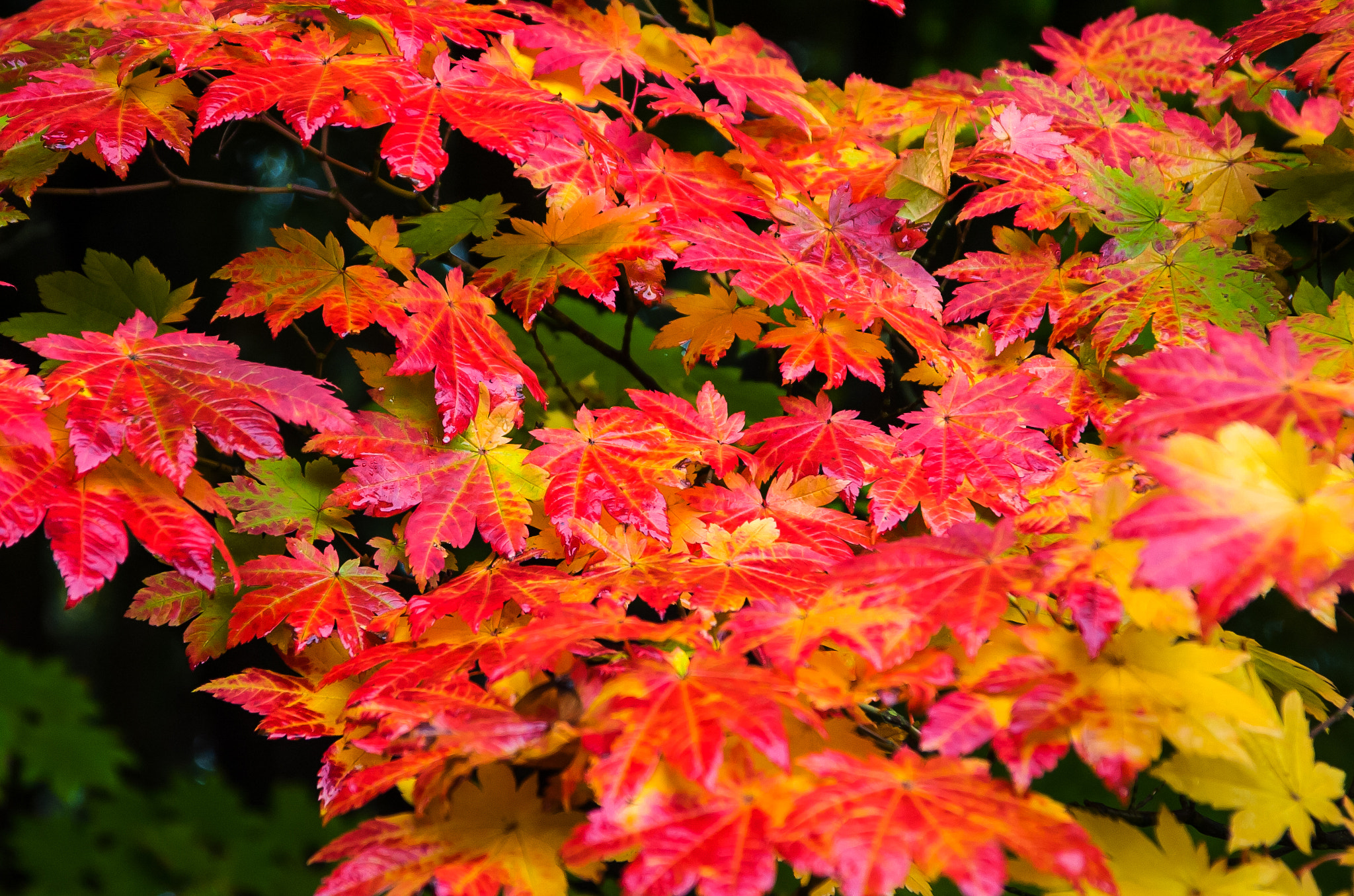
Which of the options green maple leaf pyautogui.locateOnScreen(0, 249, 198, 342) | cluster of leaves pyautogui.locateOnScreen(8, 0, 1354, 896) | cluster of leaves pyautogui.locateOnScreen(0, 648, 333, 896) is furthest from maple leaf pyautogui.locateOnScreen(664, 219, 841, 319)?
cluster of leaves pyautogui.locateOnScreen(0, 648, 333, 896)

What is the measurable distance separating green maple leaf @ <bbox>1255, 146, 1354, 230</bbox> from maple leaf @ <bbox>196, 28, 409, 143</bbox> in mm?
1418

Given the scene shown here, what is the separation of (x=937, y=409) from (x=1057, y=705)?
57 cm

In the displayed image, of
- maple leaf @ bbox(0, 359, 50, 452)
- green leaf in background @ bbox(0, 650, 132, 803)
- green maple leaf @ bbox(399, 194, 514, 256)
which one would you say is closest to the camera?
maple leaf @ bbox(0, 359, 50, 452)

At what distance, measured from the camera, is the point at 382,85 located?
1.20 metres

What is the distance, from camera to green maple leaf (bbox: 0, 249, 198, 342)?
1481 mm

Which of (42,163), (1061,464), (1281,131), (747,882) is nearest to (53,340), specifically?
(42,163)

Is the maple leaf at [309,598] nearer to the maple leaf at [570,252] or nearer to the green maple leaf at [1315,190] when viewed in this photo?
the maple leaf at [570,252]

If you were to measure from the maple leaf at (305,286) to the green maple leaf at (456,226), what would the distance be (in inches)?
5.5

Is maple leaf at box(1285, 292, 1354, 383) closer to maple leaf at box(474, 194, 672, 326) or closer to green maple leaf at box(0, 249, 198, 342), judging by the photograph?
maple leaf at box(474, 194, 672, 326)

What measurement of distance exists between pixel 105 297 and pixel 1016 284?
1.61m

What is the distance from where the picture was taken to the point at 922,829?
0.66m

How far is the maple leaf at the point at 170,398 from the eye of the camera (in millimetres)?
972

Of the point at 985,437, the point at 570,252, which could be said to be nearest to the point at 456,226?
the point at 570,252

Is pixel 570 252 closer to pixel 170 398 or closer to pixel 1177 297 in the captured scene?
pixel 170 398
